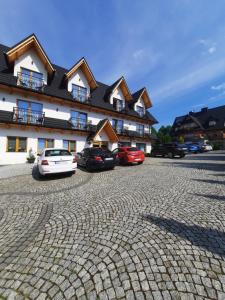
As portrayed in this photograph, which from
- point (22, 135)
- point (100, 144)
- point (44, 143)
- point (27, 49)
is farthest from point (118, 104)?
point (22, 135)

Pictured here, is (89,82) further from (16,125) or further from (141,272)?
(141,272)

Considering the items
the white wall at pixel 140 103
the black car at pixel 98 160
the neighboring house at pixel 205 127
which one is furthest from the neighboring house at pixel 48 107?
the neighboring house at pixel 205 127

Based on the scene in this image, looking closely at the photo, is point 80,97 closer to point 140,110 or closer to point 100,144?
point 100,144

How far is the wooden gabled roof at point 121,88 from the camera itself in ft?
75.7

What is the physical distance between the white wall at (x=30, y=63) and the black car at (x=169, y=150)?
627 inches

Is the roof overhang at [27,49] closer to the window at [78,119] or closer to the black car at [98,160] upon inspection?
the window at [78,119]

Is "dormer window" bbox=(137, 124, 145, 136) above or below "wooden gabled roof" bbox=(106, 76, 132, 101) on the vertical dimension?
below

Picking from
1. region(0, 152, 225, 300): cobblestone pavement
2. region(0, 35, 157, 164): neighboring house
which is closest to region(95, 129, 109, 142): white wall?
region(0, 35, 157, 164): neighboring house

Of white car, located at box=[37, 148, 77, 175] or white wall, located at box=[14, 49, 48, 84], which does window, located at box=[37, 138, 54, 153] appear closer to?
white wall, located at box=[14, 49, 48, 84]

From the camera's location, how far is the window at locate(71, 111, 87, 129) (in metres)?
18.6

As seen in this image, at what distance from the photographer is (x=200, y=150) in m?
28.5

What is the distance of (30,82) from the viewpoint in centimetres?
1602

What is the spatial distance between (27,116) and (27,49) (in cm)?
685

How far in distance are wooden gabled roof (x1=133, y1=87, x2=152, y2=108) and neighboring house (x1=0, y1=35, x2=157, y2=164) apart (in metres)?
3.89
